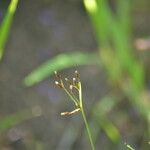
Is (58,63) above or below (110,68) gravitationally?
above

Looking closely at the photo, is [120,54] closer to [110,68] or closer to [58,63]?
[110,68]

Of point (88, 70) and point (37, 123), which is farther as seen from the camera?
point (88, 70)

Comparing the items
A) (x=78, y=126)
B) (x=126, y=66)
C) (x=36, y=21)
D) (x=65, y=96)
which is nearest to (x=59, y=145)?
(x=78, y=126)

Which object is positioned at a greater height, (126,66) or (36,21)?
(36,21)

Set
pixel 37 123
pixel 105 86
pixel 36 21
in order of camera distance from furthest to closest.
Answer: pixel 36 21
pixel 105 86
pixel 37 123

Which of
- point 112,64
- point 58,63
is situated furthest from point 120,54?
point 58,63

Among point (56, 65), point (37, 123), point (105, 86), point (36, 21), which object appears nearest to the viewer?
point (56, 65)

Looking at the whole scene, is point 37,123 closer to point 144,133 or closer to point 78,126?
point 78,126

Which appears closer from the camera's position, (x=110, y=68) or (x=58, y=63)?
(x=58, y=63)
